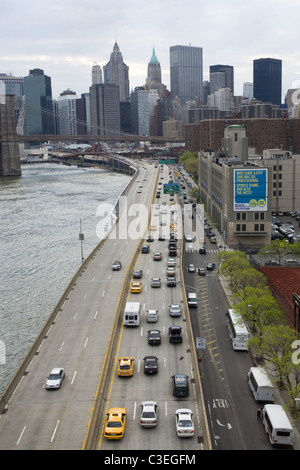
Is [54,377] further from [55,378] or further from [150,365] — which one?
[150,365]

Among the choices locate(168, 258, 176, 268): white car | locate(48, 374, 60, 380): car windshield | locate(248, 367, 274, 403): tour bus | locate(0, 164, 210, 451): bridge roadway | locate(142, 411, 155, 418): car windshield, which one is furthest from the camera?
locate(168, 258, 176, 268): white car

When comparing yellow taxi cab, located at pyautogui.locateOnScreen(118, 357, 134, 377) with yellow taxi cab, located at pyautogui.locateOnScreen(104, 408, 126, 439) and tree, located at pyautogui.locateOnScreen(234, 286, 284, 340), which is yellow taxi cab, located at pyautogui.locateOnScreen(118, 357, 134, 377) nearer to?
yellow taxi cab, located at pyautogui.locateOnScreen(104, 408, 126, 439)

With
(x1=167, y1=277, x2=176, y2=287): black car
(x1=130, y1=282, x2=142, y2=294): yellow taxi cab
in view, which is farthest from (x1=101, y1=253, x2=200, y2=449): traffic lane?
(x1=167, y1=277, x2=176, y2=287): black car

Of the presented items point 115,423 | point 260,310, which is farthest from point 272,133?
point 115,423

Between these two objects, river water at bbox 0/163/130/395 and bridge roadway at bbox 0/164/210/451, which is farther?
river water at bbox 0/163/130/395

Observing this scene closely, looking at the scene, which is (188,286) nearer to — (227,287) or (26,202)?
(227,287)

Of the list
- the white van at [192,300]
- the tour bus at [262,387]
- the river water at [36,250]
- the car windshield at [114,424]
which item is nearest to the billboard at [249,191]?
the river water at [36,250]
